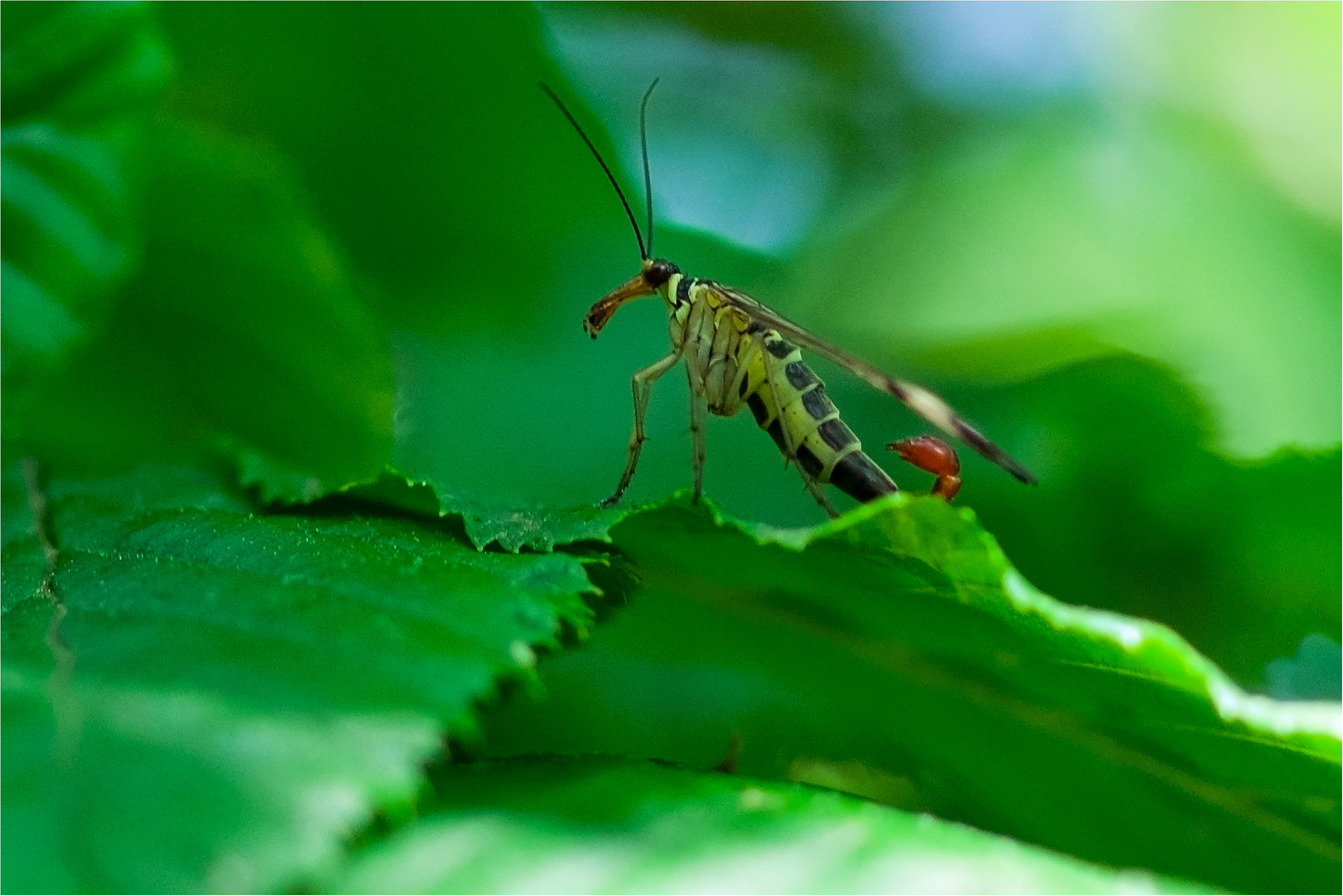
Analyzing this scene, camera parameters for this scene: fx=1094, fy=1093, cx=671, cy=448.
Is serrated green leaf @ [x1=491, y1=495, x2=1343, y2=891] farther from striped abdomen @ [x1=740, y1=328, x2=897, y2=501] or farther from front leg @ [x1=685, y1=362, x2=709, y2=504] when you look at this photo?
striped abdomen @ [x1=740, y1=328, x2=897, y2=501]

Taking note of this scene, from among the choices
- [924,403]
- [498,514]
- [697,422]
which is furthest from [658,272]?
[498,514]

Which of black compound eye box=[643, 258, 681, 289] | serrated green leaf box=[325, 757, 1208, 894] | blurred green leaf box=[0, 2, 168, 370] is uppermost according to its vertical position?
black compound eye box=[643, 258, 681, 289]

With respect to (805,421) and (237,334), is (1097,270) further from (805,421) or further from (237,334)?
(237,334)

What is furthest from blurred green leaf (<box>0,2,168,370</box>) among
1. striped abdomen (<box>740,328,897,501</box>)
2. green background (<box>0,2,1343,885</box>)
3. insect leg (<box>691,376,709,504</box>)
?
striped abdomen (<box>740,328,897,501</box>)

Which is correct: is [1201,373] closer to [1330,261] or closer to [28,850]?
[1330,261]

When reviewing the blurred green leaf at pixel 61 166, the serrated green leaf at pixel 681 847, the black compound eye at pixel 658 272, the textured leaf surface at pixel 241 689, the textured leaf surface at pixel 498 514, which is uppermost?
the black compound eye at pixel 658 272

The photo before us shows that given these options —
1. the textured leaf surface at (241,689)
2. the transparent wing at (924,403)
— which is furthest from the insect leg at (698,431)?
the textured leaf surface at (241,689)

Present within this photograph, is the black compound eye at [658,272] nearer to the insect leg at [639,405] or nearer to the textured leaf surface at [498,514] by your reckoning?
the insect leg at [639,405]

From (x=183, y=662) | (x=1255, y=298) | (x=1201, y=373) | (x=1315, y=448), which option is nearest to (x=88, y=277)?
(x=183, y=662)
